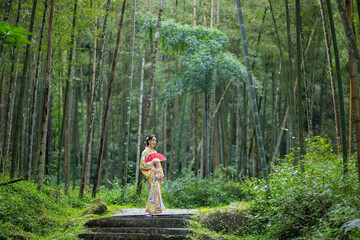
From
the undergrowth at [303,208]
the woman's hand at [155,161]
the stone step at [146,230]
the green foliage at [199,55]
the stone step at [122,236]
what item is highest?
the green foliage at [199,55]

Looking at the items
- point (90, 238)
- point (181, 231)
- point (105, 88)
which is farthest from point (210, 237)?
point (105, 88)

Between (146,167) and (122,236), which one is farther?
(146,167)

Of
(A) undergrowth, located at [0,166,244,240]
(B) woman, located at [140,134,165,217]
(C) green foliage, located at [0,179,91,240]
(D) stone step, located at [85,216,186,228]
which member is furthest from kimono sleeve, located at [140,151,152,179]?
(C) green foliage, located at [0,179,91,240]

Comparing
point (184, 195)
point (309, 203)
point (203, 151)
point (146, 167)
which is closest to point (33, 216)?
point (146, 167)

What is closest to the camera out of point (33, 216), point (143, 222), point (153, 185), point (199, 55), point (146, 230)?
point (146, 230)

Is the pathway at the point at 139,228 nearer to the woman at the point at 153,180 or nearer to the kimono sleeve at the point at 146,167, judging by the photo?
the woman at the point at 153,180

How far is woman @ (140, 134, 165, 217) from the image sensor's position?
18.4 ft

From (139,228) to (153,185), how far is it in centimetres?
99

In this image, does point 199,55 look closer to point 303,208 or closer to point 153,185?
point 153,185

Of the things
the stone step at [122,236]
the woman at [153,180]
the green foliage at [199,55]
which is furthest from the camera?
the green foliage at [199,55]

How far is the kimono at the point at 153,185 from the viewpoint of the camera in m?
5.61

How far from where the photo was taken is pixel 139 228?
4801mm

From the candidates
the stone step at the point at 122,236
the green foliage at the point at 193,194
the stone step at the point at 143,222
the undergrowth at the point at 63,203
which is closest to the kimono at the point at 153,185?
the stone step at the point at 143,222

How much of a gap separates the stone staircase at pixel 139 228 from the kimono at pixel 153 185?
184mm
